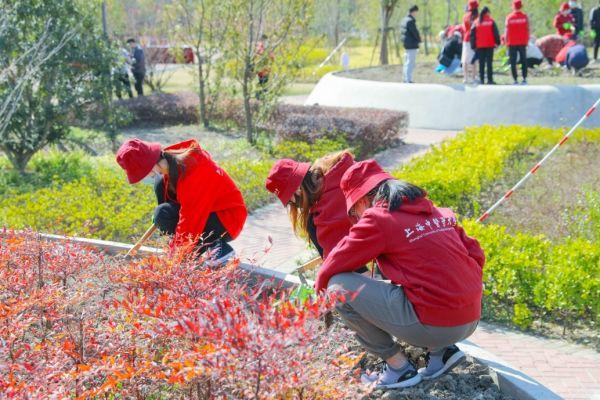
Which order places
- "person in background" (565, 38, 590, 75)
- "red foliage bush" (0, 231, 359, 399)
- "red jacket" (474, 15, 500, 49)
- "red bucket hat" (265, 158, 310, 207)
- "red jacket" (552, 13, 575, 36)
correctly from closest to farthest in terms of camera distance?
"red foliage bush" (0, 231, 359, 399), "red bucket hat" (265, 158, 310, 207), "red jacket" (474, 15, 500, 49), "person in background" (565, 38, 590, 75), "red jacket" (552, 13, 575, 36)

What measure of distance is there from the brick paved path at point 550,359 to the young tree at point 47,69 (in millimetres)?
6275

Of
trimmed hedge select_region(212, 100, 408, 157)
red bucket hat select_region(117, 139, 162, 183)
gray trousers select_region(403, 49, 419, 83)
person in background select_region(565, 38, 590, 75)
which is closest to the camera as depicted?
red bucket hat select_region(117, 139, 162, 183)

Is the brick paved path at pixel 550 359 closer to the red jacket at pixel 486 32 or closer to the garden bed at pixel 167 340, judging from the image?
the garden bed at pixel 167 340

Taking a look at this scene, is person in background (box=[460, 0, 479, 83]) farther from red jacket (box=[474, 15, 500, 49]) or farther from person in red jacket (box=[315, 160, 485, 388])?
person in red jacket (box=[315, 160, 485, 388])

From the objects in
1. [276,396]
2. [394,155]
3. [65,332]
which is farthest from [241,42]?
[276,396]

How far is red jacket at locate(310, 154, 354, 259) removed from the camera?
421 cm

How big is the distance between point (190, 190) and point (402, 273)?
1783 millimetres

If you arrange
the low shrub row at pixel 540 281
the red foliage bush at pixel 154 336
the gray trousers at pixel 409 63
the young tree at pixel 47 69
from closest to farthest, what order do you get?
the red foliage bush at pixel 154 336 < the low shrub row at pixel 540 281 < the young tree at pixel 47 69 < the gray trousers at pixel 409 63

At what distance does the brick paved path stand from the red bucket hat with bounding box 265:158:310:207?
5.62 feet

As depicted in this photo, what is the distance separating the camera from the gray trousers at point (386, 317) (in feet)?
11.6

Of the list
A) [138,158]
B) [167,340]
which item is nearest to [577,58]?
[138,158]

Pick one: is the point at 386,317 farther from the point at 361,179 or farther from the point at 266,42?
the point at 266,42

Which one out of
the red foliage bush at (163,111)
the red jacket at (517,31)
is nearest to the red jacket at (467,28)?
the red jacket at (517,31)

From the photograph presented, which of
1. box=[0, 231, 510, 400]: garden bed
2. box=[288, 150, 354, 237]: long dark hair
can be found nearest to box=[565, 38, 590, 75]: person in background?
box=[288, 150, 354, 237]: long dark hair
